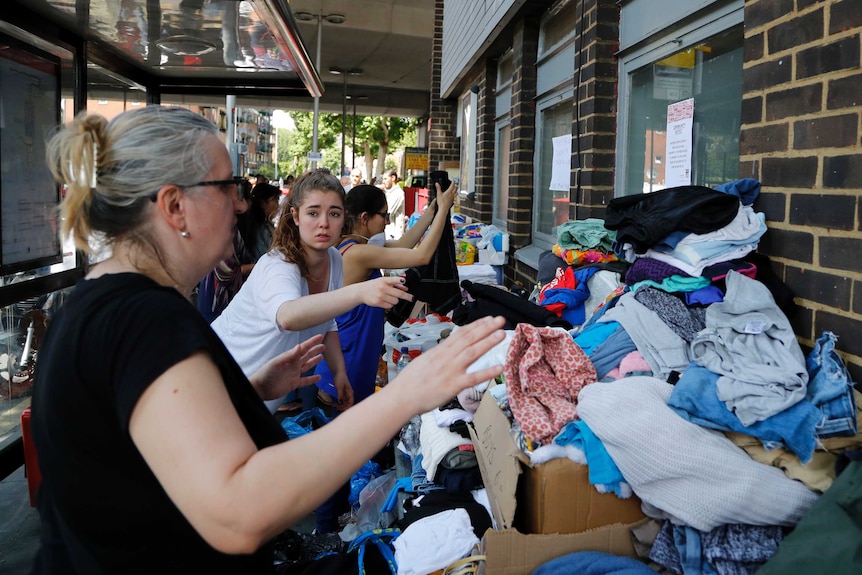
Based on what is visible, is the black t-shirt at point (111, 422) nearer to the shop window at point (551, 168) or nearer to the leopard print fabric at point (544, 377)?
the leopard print fabric at point (544, 377)

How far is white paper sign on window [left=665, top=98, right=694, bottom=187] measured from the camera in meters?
3.44

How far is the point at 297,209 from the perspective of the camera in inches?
133

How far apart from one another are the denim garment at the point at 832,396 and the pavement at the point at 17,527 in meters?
3.43

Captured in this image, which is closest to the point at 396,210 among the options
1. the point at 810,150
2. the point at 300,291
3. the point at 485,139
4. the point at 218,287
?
the point at 485,139

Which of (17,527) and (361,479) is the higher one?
(361,479)

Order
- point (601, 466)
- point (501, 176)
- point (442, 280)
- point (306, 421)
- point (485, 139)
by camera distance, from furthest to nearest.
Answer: point (485, 139) → point (501, 176) → point (442, 280) → point (306, 421) → point (601, 466)

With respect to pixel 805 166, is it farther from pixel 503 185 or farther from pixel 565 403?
pixel 503 185

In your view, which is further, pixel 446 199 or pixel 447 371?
pixel 446 199

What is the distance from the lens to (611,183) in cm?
452

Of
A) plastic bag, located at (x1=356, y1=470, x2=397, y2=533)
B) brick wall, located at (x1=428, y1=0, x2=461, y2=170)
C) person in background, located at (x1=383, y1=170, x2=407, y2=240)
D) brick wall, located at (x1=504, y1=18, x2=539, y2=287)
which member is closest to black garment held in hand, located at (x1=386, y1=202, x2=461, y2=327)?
brick wall, located at (x1=504, y1=18, x2=539, y2=287)

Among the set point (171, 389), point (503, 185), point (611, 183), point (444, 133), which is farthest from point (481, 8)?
point (171, 389)

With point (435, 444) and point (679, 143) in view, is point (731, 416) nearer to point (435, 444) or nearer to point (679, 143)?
point (435, 444)

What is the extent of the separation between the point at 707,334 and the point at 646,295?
0.45 meters

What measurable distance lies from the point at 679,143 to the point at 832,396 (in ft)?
6.13
